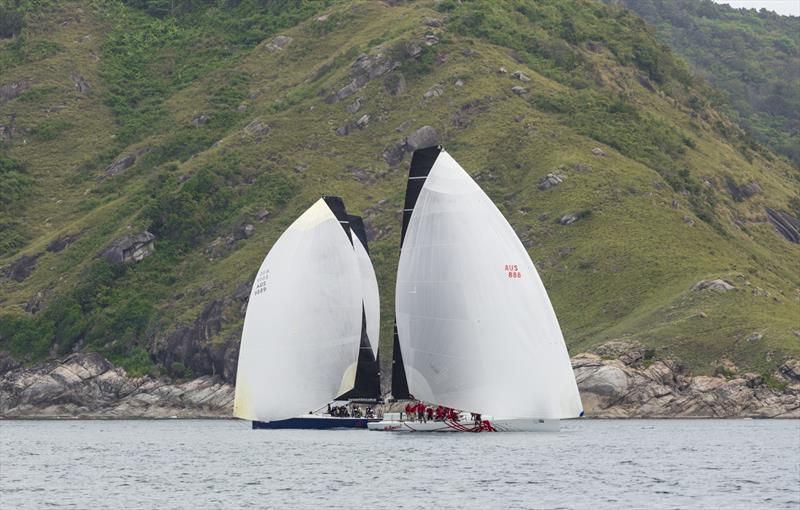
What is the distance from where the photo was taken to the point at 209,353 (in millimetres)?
152750

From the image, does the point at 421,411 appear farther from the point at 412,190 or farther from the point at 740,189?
the point at 740,189

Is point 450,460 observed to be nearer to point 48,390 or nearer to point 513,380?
point 513,380

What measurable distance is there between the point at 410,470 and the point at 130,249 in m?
103

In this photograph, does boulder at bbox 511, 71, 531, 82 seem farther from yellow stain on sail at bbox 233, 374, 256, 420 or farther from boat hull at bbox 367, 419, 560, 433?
boat hull at bbox 367, 419, 560, 433

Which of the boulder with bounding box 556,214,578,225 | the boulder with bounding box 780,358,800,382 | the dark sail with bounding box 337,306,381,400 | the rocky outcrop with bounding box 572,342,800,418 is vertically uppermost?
the boulder with bounding box 556,214,578,225

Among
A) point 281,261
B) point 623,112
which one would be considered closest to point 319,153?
point 623,112

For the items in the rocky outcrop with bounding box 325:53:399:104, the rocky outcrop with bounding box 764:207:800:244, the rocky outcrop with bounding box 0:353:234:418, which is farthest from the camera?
the rocky outcrop with bounding box 325:53:399:104

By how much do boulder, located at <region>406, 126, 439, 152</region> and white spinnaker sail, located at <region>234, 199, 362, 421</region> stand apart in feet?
255

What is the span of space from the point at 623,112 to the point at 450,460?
387 ft

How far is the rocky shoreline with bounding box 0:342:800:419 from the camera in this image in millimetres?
132125

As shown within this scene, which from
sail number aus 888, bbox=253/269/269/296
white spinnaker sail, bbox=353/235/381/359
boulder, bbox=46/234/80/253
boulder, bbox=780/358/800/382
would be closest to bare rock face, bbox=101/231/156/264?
boulder, bbox=46/234/80/253

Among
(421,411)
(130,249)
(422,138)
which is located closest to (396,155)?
(422,138)

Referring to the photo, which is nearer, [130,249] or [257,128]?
[130,249]

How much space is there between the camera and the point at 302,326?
320 feet
